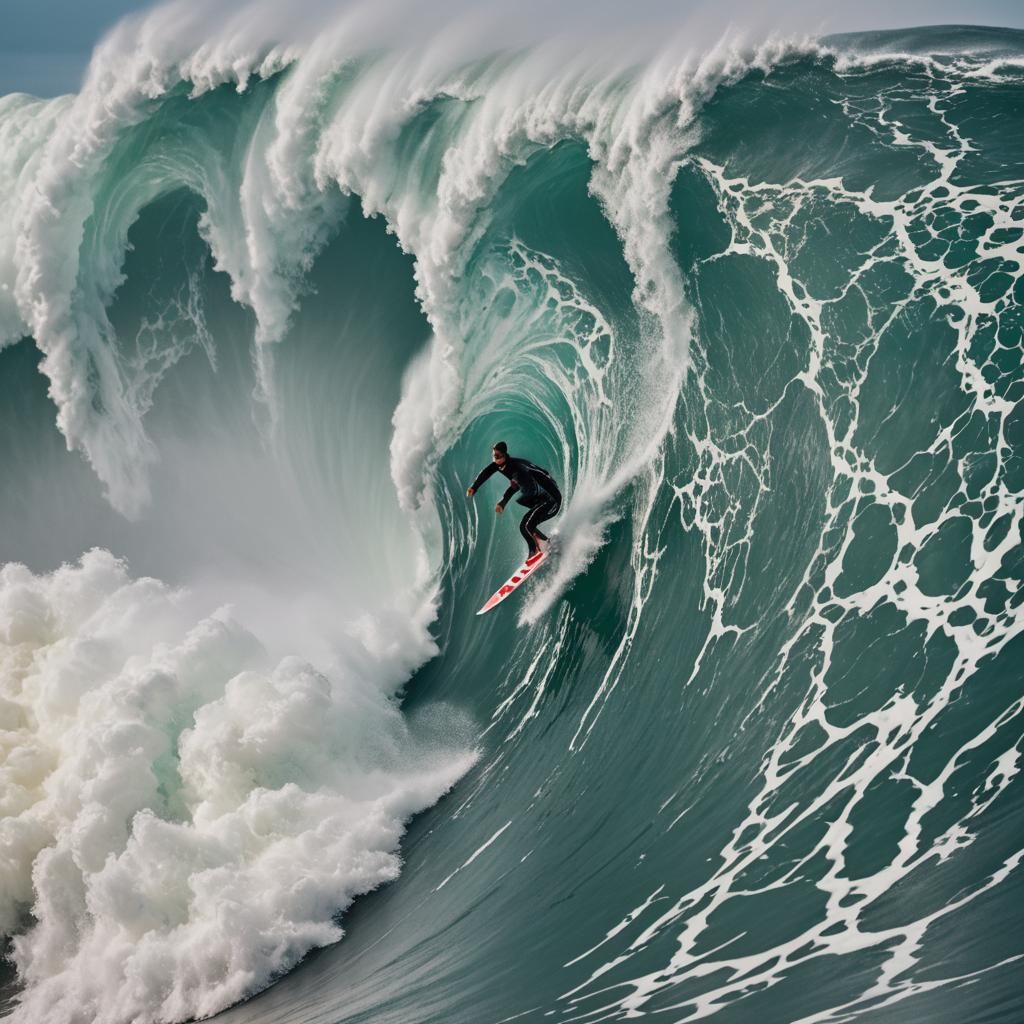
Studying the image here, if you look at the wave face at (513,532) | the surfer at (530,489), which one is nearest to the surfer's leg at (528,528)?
the surfer at (530,489)

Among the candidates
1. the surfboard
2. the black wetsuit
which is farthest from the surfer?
the surfboard

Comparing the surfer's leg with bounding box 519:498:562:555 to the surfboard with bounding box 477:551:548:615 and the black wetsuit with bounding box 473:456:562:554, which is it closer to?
the black wetsuit with bounding box 473:456:562:554

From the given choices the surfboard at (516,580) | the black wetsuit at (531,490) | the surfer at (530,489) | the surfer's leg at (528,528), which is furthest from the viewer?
the surfboard at (516,580)

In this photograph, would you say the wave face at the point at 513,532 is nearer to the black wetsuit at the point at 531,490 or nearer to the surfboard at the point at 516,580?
the surfboard at the point at 516,580

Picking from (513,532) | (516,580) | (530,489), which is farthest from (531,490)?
(513,532)

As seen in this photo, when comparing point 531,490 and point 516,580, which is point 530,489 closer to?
point 531,490

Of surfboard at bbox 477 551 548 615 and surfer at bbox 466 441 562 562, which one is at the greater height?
surfer at bbox 466 441 562 562
